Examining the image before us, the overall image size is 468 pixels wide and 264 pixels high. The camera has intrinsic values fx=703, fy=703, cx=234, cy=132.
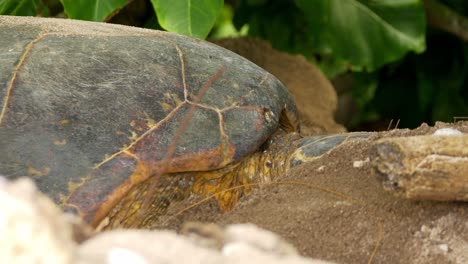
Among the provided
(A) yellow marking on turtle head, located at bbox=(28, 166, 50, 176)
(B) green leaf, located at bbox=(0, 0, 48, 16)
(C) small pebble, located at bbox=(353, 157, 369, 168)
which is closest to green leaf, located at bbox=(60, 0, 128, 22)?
(B) green leaf, located at bbox=(0, 0, 48, 16)

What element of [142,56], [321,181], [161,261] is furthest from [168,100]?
[161,261]

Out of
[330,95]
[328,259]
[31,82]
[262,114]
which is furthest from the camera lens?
[330,95]

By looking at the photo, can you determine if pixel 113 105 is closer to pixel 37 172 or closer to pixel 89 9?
pixel 37 172

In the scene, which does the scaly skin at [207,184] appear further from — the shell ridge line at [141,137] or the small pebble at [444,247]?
the small pebble at [444,247]

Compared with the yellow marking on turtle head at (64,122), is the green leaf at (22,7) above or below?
below

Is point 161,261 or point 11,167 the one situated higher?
point 161,261

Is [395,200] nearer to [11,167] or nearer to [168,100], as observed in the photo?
[168,100]

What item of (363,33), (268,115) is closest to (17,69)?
(268,115)

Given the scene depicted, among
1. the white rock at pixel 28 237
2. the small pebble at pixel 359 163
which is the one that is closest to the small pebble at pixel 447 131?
the small pebble at pixel 359 163
